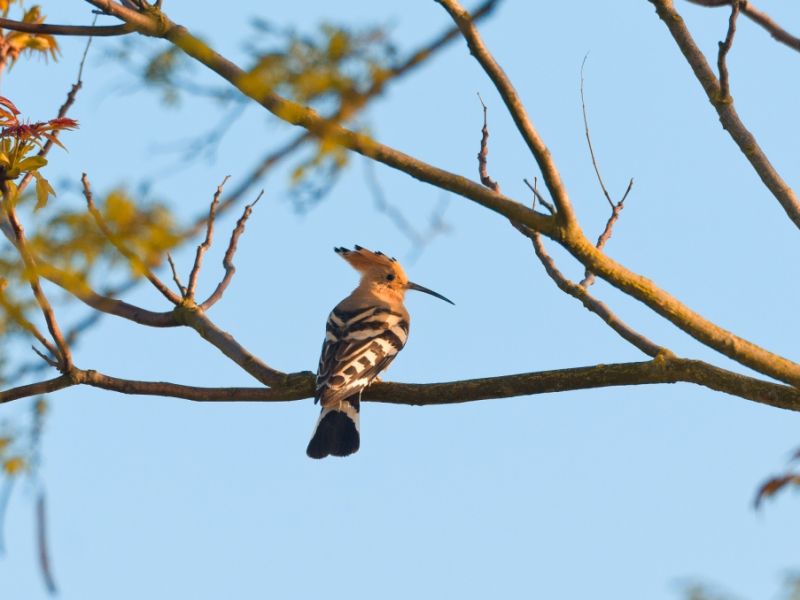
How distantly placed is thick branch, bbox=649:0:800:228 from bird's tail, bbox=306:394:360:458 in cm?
238

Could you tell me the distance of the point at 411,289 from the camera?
816 centimetres

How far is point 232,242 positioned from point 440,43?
2389 millimetres

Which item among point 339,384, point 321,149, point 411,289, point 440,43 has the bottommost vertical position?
point 321,149

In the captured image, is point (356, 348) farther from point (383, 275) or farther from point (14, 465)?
point (14, 465)

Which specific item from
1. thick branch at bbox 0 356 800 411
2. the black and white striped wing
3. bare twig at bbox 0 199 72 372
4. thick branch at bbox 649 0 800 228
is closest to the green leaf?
bare twig at bbox 0 199 72 372

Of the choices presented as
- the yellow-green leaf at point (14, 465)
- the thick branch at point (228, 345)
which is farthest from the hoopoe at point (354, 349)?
the yellow-green leaf at point (14, 465)

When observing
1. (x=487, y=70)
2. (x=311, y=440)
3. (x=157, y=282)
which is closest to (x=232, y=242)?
(x=157, y=282)

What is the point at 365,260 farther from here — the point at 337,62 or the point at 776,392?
the point at 337,62

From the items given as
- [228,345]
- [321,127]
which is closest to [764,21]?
[321,127]

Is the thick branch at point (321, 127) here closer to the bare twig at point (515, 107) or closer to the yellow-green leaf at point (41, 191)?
the bare twig at point (515, 107)

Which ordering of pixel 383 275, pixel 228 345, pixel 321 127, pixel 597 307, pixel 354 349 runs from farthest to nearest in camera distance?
pixel 383 275
pixel 354 349
pixel 228 345
pixel 597 307
pixel 321 127

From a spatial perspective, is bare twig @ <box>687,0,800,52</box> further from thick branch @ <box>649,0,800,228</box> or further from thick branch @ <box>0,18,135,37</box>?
thick branch @ <box>0,18,135,37</box>

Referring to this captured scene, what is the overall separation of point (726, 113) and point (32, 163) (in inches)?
105

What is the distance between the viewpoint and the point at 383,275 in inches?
318
